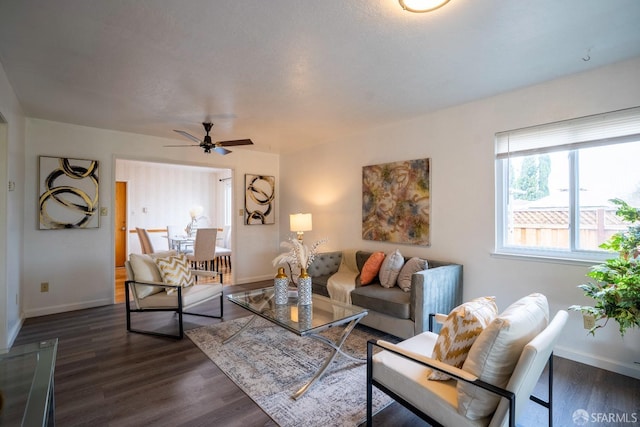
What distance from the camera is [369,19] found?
188 centimetres

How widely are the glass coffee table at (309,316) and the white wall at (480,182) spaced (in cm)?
157

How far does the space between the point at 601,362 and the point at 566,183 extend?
5.07ft

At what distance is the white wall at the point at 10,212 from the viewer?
2.63m

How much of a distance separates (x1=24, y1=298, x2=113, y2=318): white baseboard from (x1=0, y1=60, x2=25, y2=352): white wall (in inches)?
12.0

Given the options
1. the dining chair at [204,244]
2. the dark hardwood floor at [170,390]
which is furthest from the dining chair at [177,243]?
A: the dark hardwood floor at [170,390]

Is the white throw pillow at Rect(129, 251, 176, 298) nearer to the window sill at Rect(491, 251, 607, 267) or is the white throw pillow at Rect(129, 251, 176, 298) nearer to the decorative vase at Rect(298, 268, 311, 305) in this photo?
the decorative vase at Rect(298, 268, 311, 305)

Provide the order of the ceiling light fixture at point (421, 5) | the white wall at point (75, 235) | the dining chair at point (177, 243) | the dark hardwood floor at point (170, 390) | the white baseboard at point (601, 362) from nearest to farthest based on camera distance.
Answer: the ceiling light fixture at point (421, 5) → the dark hardwood floor at point (170, 390) → the white baseboard at point (601, 362) → the white wall at point (75, 235) → the dining chair at point (177, 243)

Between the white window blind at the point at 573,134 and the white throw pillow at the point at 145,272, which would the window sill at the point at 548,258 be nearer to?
the white window blind at the point at 573,134

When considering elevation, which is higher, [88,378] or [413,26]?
[413,26]

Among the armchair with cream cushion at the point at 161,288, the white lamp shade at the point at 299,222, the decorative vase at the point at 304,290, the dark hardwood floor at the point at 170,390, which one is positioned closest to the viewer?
the dark hardwood floor at the point at 170,390

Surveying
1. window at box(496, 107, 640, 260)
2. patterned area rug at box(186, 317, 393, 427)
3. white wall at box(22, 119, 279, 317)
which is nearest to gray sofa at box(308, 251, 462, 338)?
patterned area rug at box(186, 317, 393, 427)

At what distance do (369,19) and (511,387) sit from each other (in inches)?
82.0

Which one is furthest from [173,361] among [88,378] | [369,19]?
[369,19]

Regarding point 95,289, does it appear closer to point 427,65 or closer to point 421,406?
point 421,406
